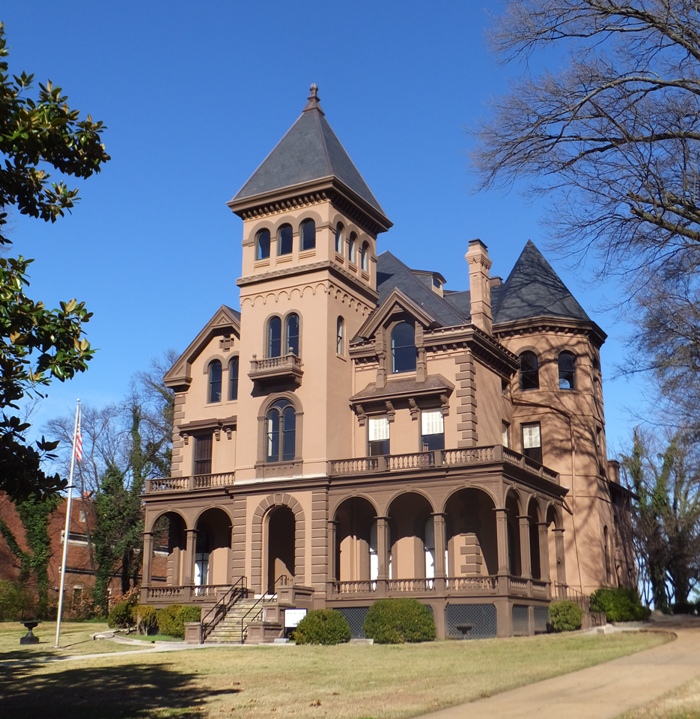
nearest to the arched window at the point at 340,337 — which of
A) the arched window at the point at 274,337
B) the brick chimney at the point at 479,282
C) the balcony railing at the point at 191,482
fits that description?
the arched window at the point at 274,337

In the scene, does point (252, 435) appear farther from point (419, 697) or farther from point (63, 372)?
point (63, 372)

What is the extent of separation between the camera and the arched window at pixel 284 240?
4025cm

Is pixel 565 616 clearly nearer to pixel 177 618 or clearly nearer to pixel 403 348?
pixel 403 348

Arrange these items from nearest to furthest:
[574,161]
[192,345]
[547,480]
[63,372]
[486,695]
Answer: [63,372] → [486,695] → [574,161] → [547,480] → [192,345]

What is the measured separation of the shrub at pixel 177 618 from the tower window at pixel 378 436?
9.33 m

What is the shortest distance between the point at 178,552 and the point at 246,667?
20659 millimetres

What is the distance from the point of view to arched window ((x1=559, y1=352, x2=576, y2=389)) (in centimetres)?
4188

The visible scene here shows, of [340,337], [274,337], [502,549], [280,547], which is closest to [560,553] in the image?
[502,549]

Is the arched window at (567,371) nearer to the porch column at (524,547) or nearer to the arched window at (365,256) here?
the porch column at (524,547)

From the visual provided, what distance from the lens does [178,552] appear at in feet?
136

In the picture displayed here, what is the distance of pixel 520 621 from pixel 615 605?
7.19m

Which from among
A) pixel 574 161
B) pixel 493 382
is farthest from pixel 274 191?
pixel 574 161

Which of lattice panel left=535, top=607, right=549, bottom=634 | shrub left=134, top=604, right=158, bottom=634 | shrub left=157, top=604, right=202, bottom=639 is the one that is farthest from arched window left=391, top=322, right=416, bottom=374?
shrub left=134, top=604, right=158, bottom=634

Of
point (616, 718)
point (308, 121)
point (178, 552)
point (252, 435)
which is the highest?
point (308, 121)
